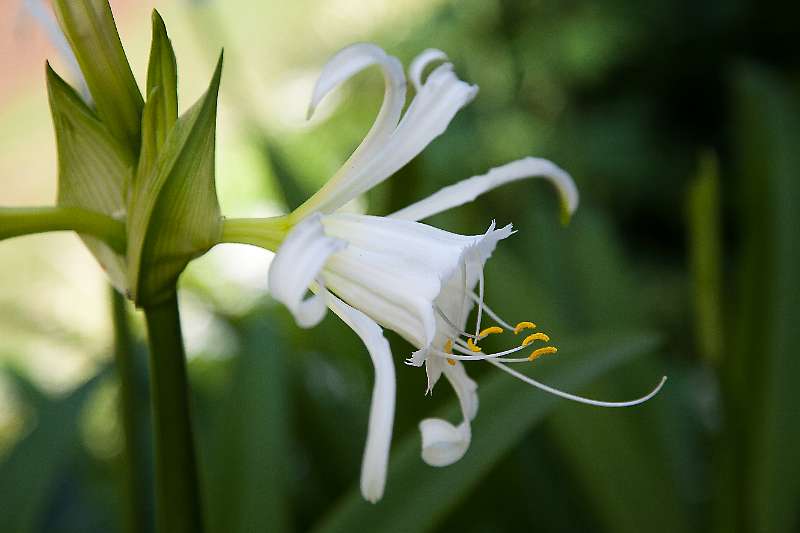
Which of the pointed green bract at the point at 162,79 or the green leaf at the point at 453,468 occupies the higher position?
the pointed green bract at the point at 162,79

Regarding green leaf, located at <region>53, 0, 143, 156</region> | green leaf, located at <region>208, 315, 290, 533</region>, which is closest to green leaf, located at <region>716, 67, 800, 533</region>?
green leaf, located at <region>208, 315, 290, 533</region>

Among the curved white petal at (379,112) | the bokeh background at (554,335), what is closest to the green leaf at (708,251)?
the bokeh background at (554,335)

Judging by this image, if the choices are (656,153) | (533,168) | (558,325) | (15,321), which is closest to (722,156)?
(656,153)

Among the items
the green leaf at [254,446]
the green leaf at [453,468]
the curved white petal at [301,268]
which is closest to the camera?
the curved white petal at [301,268]

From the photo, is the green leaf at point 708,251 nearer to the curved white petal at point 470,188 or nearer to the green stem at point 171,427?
the curved white petal at point 470,188

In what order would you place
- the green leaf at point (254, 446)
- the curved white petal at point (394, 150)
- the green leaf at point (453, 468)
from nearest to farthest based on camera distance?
the curved white petal at point (394, 150) → the green leaf at point (453, 468) → the green leaf at point (254, 446)

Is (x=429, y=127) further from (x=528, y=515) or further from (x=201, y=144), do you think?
(x=528, y=515)
